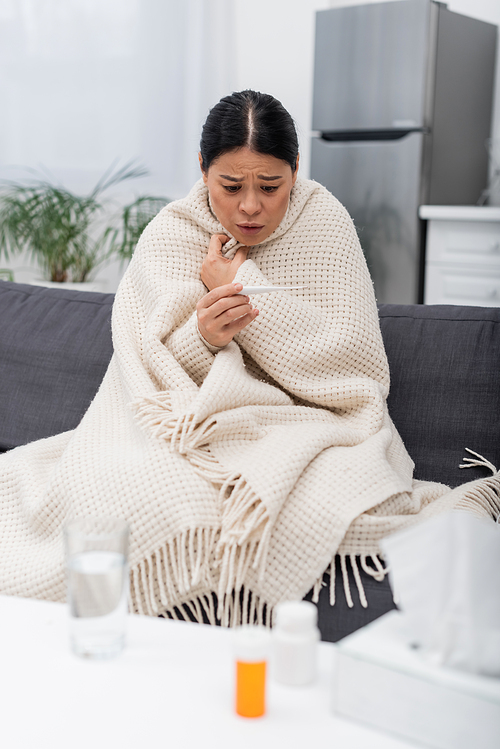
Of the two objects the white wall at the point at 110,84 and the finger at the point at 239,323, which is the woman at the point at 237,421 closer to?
the finger at the point at 239,323

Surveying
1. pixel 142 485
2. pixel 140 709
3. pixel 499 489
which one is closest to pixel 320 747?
pixel 140 709

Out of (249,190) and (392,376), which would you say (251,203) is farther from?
(392,376)

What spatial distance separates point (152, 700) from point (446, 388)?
95cm

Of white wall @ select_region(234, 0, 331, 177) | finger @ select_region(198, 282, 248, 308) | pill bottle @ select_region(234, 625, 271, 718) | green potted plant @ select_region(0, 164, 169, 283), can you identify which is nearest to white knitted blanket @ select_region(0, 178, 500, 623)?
finger @ select_region(198, 282, 248, 308)

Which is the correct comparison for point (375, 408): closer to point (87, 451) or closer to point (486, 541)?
point (87, 451)

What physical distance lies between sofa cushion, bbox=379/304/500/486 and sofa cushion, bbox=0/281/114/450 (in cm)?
64

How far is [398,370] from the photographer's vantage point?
1.57 metres

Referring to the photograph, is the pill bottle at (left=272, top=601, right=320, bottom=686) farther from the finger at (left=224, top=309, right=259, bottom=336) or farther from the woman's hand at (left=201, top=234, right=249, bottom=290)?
the woman's hand at (left=201, top=234, right=249, bottom=290)

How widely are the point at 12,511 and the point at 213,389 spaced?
410 millimetres

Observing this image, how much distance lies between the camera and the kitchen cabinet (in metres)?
2.98

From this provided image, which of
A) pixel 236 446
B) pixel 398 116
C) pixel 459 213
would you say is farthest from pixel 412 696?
pixel 398 116

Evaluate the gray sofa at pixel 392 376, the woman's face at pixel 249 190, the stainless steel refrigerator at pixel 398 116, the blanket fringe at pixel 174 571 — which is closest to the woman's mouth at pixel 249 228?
the woman's face at pixel 249 190

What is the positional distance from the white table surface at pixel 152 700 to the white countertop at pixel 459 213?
2.40 metres

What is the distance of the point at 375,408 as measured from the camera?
4.66 feet
